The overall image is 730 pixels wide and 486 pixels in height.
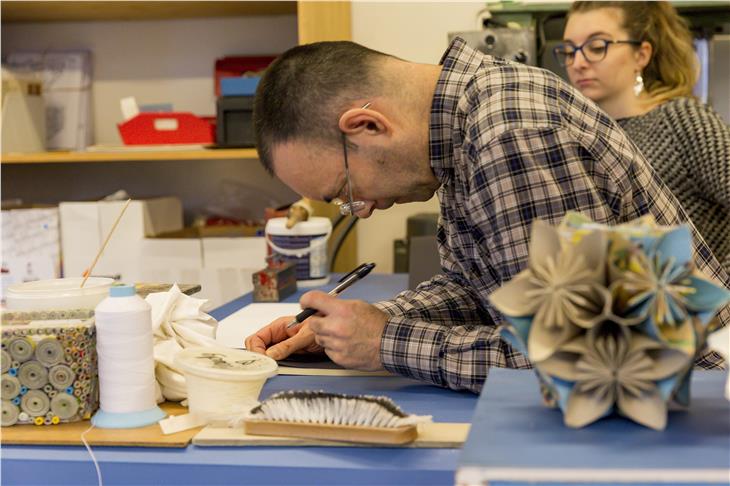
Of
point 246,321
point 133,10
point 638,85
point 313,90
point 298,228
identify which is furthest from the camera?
point 133,10

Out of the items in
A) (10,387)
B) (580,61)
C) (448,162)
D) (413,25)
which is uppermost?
→ (413,25)

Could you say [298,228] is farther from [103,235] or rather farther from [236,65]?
[236,65]

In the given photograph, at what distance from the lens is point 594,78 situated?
7.58 feet

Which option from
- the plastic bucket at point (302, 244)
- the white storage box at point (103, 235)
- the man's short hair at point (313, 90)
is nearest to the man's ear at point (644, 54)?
the plastic bucket at point (302, 244)

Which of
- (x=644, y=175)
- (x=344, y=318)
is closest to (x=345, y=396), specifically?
(x=344, y=318)

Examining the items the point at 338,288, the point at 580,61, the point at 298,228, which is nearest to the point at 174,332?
the point at 338,288

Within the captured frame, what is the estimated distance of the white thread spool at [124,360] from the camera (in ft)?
3.31

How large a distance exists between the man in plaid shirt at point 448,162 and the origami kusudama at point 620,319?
1.22 ft

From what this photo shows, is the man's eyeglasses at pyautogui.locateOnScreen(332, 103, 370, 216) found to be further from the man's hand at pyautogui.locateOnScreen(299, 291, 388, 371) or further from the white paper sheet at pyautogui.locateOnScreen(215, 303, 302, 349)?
the white paper sheet at pyautogui.locateOnScreen(215, 303, 302, 349)

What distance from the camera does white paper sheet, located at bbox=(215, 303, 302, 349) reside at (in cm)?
150

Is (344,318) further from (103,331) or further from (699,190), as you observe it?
(699,190)

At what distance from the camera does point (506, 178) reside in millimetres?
1114

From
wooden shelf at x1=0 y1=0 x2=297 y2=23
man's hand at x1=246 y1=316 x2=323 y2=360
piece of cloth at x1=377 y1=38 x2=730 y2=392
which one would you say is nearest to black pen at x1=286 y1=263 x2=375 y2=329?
man's hand at x1=246 y1=316 x2=323 y2=360

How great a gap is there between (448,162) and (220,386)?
50cm
